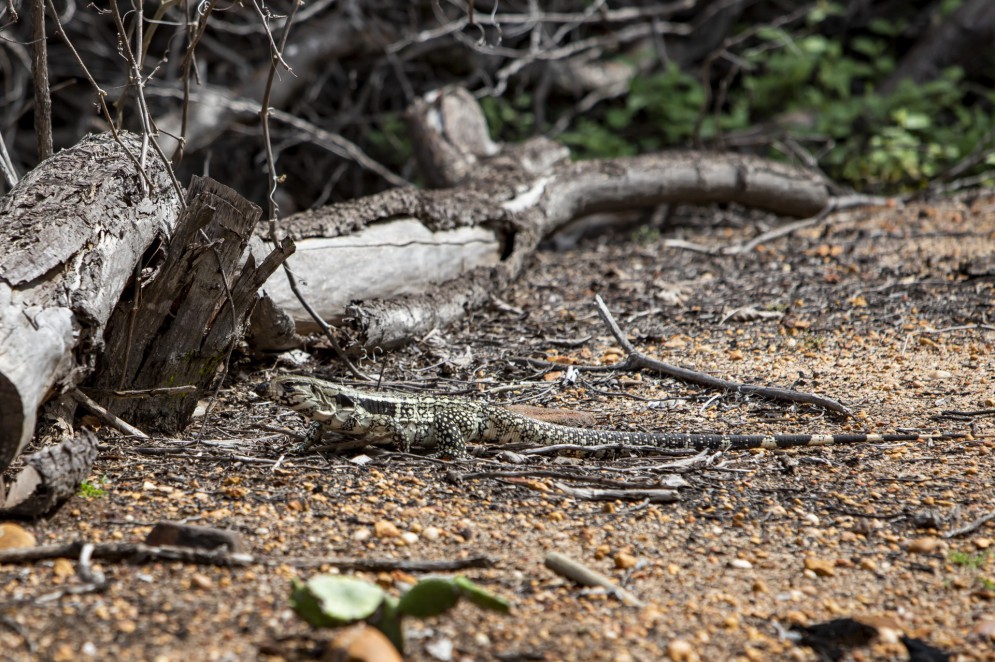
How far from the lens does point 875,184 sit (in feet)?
33.3

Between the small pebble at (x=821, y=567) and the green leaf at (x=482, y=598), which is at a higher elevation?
the small pebble at (x=821, y=567)

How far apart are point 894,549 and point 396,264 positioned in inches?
146

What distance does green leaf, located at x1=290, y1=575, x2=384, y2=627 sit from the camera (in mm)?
2584

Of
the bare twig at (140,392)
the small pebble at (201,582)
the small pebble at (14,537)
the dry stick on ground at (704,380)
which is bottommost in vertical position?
the small pebble at (14,537)

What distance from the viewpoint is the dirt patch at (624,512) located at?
2.80m

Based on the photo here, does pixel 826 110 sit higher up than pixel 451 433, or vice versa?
pixel 826 110

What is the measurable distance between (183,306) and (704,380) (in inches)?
106

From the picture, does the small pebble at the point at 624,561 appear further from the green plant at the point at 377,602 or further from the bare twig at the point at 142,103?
the bare twig at the point at 142,103

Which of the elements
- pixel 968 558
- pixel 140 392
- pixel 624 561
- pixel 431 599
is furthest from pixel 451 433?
pixel 968 558

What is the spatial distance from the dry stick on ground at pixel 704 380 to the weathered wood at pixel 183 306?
83.4 inches

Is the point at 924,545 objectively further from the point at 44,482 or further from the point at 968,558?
the point at 44,482

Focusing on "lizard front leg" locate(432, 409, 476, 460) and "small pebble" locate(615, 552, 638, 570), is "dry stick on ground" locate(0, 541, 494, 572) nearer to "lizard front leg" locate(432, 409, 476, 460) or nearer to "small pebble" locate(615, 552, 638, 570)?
"small pebble" locate(615, 552, 638, 570)

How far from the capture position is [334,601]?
102 inches

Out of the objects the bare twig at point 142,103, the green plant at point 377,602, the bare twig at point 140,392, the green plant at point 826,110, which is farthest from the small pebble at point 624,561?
the green plant at point 826,110
